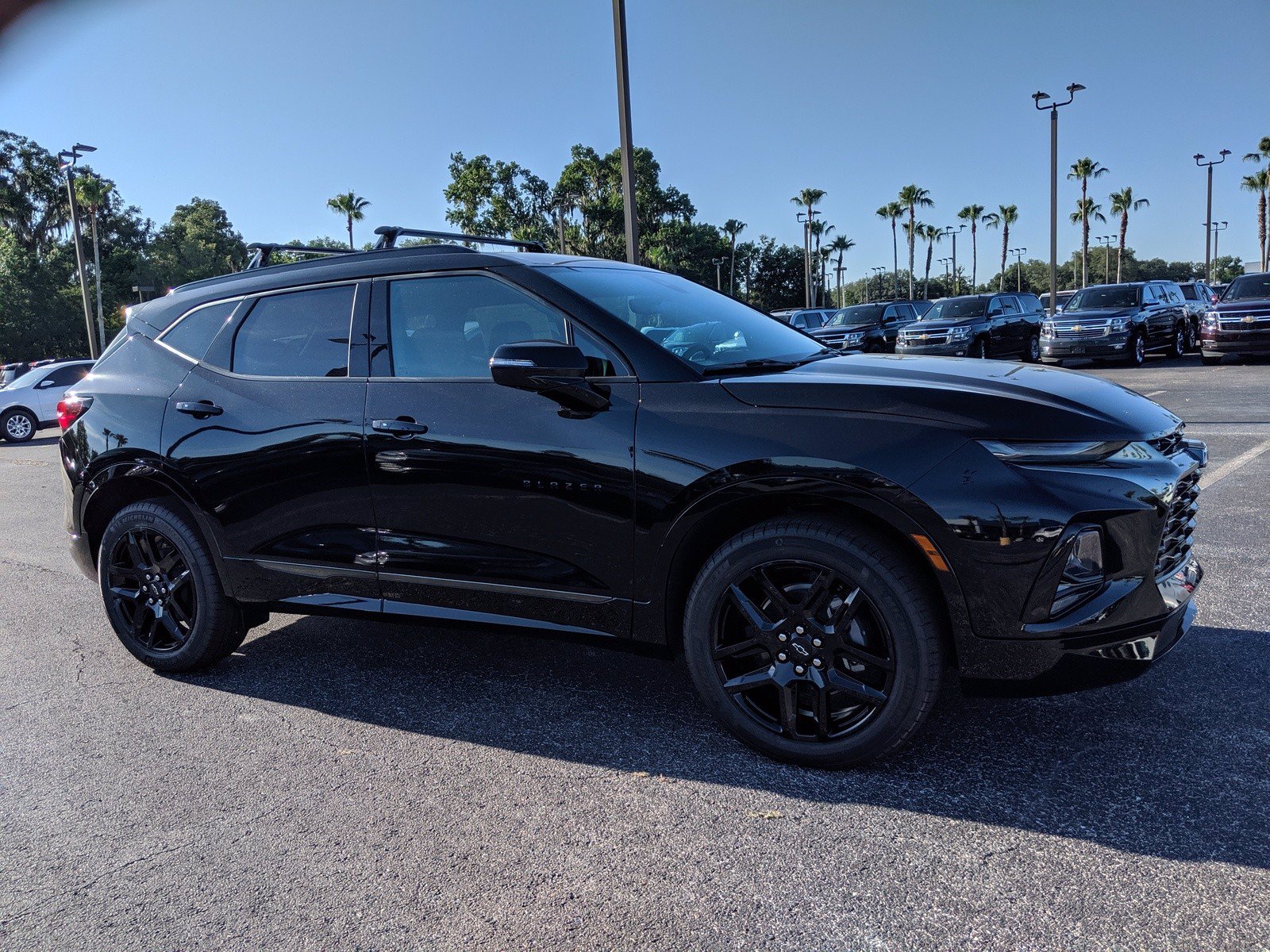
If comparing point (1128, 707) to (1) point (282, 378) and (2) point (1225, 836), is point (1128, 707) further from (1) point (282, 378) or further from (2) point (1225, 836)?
(1) point (282, 378)

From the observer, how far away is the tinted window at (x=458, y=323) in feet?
11.8

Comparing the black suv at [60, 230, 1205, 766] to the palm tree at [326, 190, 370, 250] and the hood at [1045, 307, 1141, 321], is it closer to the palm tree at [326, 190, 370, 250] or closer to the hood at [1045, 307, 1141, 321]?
the hood at [1045, 307, 1141, 321]

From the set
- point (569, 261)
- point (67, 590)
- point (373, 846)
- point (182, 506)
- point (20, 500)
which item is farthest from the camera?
point (20, 500)

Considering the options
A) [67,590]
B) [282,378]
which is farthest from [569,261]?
[67,590]

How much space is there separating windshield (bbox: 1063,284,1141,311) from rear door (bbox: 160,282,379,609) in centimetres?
1950

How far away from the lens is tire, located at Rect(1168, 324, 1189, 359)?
844 inches

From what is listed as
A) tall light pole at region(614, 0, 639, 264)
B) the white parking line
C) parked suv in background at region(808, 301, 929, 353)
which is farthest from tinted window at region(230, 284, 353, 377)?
parked suv in background at region(808, 301, 929, 353)

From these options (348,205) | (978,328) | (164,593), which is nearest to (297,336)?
(164,593)

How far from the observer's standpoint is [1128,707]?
3.49 m

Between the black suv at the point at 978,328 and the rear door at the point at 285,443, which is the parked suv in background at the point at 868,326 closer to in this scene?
the black suv at the point at 978,328

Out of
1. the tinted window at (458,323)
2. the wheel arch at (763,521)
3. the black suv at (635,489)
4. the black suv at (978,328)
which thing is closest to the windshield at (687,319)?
the black suv at (635,489)

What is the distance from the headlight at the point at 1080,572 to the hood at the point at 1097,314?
61.9 ft

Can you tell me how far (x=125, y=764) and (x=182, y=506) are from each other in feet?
4.08

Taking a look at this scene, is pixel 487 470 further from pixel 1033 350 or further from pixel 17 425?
pixel 1033 350
